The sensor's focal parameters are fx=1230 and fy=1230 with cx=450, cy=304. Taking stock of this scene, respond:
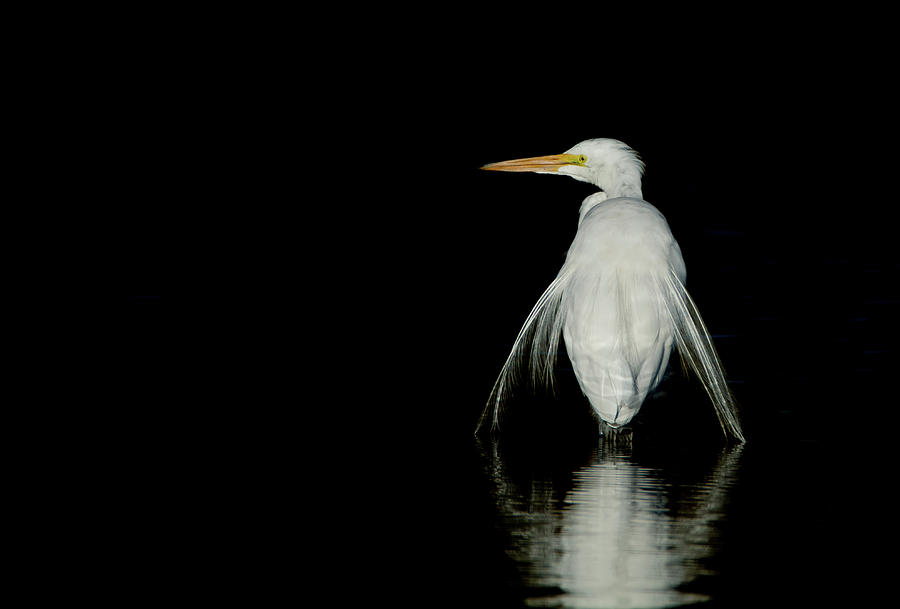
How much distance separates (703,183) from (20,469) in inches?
339

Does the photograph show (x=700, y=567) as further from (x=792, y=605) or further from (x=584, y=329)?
(x=584, y=329)

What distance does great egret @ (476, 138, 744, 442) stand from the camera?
430 centimetres

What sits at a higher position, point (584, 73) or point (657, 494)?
point (584, 73)

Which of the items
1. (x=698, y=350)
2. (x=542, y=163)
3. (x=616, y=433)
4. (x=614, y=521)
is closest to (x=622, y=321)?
(x=698, y=350)

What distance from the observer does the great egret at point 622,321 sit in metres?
4.30

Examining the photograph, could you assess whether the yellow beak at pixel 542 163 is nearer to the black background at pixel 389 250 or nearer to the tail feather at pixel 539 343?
the black background at pixel 389 250

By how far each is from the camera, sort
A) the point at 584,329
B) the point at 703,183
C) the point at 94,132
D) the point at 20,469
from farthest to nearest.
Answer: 1. the point at 94,132
2. the point at 703,183
3. the point at 584,329
4. the point at 20,469

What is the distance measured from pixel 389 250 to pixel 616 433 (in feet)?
14.2

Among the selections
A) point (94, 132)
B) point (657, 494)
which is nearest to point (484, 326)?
point (657, 494)

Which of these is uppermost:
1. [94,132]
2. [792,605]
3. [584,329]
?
[94,132]

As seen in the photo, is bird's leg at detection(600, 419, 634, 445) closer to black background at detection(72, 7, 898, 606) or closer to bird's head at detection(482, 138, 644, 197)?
black background at detection(72, 7, 898, 606)

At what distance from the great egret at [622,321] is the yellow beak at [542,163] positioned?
1.07 meters

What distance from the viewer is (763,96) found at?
15602mm

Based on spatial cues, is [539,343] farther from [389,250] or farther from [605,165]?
[389,250]
